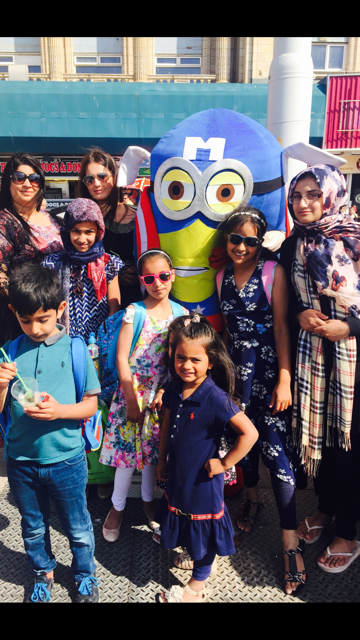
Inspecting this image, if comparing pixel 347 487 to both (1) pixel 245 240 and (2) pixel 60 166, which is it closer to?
(1) pixel 245 240

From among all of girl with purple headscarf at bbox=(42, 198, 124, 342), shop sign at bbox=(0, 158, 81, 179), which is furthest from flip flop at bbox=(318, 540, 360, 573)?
shop sign at bbox=(0, 158, 81, 179)

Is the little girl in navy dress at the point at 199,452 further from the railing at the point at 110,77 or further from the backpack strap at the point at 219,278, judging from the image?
the railing at the point at 110,77

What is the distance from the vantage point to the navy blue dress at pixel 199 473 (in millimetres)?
1850

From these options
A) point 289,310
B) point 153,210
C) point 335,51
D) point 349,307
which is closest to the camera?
point 349,307

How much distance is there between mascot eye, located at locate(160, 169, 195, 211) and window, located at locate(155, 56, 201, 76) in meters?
12.9

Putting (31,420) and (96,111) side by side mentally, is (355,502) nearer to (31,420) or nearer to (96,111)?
(31,420)

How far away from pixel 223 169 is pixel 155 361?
1099mm

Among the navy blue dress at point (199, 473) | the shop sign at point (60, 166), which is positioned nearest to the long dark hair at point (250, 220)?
the navy blue dress at point (199, 473)

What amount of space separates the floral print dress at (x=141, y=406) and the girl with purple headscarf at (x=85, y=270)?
0.90 feet

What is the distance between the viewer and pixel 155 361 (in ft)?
7.39

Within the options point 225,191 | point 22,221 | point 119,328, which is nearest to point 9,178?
point 22,221

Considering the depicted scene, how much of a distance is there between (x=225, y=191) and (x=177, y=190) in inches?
10.6

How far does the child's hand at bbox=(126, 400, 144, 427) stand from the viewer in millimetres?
2195

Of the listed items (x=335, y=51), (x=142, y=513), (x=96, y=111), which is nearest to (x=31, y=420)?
(x=142, y=513)
